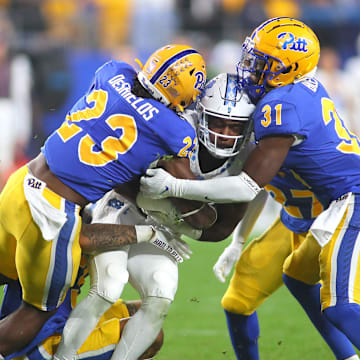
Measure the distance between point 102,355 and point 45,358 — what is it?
10.7 inches

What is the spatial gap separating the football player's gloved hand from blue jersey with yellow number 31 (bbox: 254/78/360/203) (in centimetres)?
46

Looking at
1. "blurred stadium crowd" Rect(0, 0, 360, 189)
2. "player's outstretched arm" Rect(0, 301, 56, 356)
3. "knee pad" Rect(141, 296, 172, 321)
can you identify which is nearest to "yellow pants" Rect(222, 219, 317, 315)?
"knee pad" Rect(141, 296, 172, 321)

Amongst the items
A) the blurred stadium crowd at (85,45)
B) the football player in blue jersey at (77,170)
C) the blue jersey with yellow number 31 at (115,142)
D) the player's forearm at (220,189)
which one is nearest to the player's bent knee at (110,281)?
the football player in blue jersey at (77,170)

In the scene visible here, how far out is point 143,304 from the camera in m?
3.55

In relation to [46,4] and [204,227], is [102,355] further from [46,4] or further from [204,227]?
[46,4]

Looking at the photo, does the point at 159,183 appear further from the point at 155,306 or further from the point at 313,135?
the point at 313,135

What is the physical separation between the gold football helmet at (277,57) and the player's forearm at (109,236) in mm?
874

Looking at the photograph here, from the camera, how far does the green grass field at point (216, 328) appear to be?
4.59 metres

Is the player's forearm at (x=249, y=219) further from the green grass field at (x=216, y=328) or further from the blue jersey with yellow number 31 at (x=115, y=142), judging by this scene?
the blue jersey with yellow number 31 at (x=115, y=142)

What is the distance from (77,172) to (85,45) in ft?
26.9

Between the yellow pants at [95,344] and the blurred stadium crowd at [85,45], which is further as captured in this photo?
the blurred stadium crowd at [85,45]

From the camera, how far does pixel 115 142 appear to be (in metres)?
3.40

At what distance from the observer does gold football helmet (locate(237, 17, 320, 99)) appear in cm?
362

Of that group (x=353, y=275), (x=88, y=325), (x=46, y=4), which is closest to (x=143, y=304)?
(x=88, y=325)
